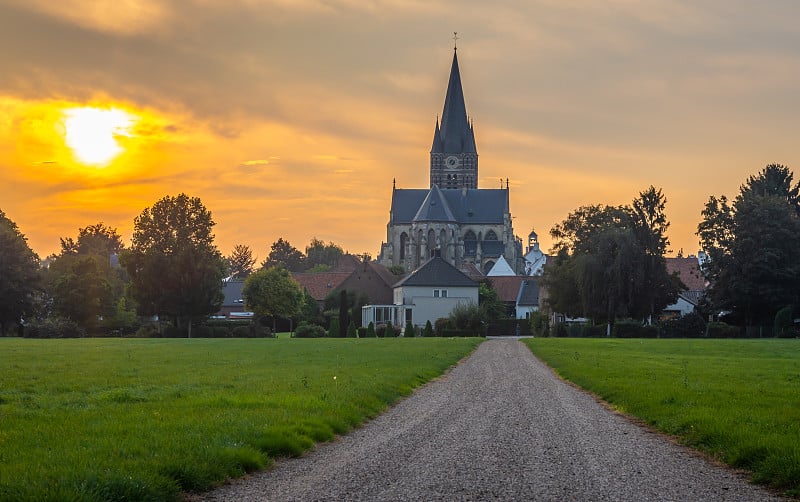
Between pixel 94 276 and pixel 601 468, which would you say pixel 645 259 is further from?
pixel 601 468

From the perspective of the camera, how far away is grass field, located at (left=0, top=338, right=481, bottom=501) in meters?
10.0

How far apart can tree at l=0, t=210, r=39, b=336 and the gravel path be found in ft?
249

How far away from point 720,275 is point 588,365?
170 feet

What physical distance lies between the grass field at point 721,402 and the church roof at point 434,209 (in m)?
135

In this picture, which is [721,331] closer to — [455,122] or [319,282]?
[319,282]

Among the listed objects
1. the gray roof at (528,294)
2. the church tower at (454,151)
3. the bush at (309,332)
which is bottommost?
the bush at (309,332)

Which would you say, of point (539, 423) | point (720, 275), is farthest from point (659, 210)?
point (539, 423)

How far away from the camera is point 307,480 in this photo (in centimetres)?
1112

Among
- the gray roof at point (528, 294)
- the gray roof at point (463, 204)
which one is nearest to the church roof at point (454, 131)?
the gray roof at point (463, 204)

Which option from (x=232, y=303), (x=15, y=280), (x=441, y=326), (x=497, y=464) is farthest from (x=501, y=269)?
(x=497, y=464)

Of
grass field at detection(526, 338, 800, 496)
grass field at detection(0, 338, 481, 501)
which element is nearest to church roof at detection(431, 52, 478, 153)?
grass field at detection(526, 338, 800, 496)

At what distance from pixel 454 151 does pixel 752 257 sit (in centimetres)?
10549

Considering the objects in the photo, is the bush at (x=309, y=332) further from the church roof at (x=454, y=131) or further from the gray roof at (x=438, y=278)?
the church roof at (x=454, y=131)

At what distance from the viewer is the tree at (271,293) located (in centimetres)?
9219
